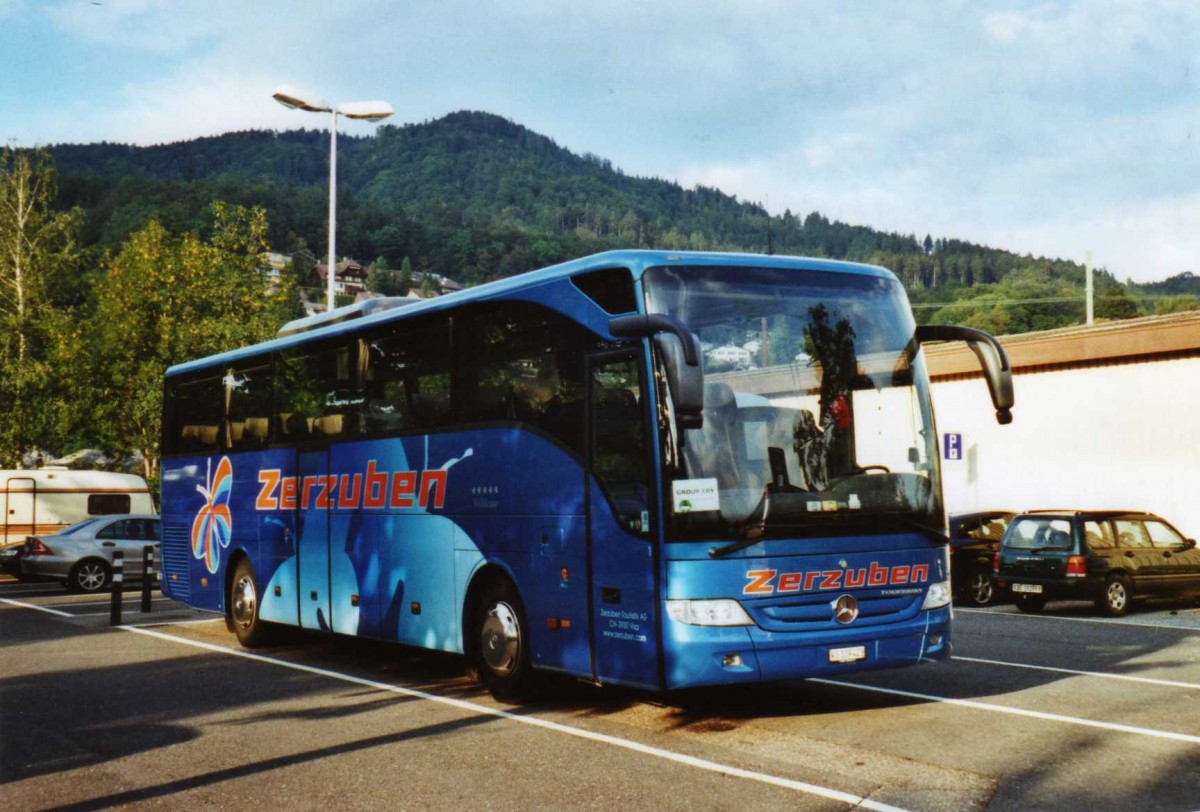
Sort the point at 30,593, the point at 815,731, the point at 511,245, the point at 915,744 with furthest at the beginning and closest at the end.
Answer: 1. the point at 511,245
2. the point at 30,593
3. the point at 815,731
4. the point at 915,744

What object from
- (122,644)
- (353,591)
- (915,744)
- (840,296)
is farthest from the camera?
(122,644)

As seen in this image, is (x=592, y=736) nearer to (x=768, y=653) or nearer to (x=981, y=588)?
(x=768, y=653)

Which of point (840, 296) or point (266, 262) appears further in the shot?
point (266, 262)

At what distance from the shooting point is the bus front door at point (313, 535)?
1322cm

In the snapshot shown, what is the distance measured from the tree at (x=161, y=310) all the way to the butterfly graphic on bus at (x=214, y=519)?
18843 mm

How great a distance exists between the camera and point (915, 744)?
26.9 ft

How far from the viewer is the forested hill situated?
203 ft

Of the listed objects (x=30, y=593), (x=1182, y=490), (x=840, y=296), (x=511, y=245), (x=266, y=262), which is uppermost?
(x=511, y=245)

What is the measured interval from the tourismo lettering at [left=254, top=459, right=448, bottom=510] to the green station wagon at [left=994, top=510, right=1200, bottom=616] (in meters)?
10.7

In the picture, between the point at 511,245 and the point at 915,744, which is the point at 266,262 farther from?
the point at 511,245

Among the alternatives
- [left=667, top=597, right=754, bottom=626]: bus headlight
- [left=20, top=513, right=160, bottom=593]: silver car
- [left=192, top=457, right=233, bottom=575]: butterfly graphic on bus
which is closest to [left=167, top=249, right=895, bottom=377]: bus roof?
[left=667, top=597, right=754, bottom=626]: bus headlight

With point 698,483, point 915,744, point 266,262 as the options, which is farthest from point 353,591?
point 266,262

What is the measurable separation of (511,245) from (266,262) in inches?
2072

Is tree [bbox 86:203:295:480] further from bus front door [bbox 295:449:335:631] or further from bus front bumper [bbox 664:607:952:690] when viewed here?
bus front bumper [bbox 664:607:952:690]
